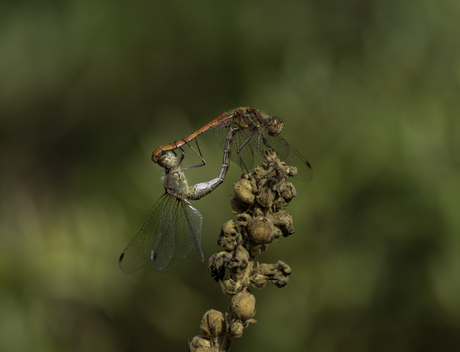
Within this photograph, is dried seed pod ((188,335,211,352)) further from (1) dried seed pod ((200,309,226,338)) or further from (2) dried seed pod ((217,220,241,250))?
(2) dried seed pod ((217,220,241,250))

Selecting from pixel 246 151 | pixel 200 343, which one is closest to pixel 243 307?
pixel 200 343

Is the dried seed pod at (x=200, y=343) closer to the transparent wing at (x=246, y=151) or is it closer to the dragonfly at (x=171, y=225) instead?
the dragonfly at (x=171, y=225)

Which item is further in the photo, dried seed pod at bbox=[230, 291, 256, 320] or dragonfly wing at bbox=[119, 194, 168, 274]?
dragonfly wing at bbox=[119, 194, 168, 274]

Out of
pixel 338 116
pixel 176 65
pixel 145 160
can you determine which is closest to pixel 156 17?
pixel 176 65

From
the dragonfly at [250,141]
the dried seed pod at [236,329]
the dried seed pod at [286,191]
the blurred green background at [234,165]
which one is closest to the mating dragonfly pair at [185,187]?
the dragonfly at [250,141]

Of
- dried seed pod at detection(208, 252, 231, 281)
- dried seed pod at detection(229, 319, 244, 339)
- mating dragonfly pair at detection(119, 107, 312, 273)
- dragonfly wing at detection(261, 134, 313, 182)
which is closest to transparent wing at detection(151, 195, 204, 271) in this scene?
mating dragonfly pair at detection(119, 107, 312, 273)

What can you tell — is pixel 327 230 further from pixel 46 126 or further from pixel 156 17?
pixel 46 126

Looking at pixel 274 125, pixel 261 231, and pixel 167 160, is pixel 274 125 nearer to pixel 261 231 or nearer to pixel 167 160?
pixel 167 160
